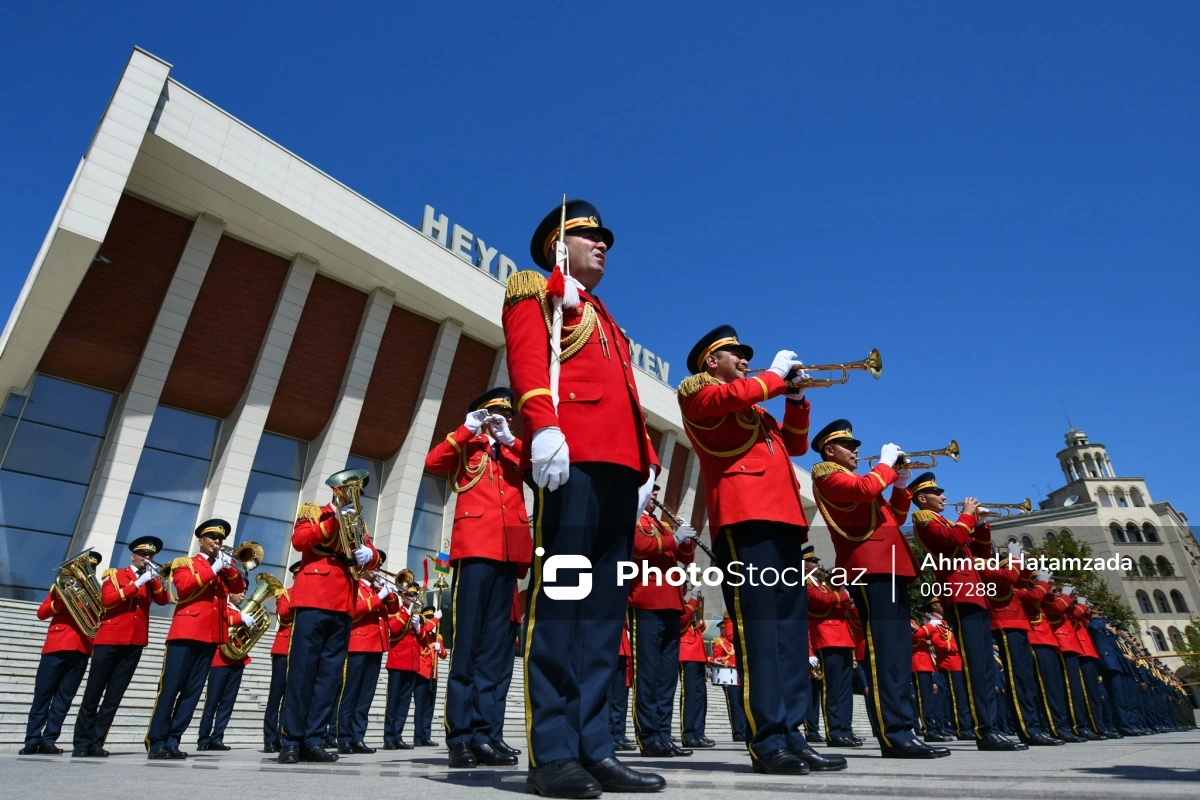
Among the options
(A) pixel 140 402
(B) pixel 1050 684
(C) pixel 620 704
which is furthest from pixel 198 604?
(A) pixel 140 402

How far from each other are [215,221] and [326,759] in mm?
19921

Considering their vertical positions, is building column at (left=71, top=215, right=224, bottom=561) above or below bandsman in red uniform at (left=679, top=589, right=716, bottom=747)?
above

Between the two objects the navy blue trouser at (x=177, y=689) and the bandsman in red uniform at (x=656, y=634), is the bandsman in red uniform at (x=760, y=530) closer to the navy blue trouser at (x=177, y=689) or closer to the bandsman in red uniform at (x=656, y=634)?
the bandsman in red uniform at (x=656, y=634)

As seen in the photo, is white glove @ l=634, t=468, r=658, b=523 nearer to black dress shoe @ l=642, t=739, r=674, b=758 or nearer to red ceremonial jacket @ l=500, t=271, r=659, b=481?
red ceremonial jacket @ l=500, t=271, r=659, b=481

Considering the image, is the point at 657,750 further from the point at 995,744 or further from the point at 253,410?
the point at 253,410

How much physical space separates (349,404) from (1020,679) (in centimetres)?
2040

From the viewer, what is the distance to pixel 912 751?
14.9ft

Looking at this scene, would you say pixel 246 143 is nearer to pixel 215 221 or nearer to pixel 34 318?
pixel 215 221

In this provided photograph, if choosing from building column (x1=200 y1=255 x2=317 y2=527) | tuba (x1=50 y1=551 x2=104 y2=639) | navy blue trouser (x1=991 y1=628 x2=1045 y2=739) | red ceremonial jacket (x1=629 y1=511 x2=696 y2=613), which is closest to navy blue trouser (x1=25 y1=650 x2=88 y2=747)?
tuba (x1=50 y1=551 x2=104 y2=639)

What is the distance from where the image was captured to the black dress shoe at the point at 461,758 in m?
4.29

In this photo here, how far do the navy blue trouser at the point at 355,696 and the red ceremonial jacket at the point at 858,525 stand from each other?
18.6 ft

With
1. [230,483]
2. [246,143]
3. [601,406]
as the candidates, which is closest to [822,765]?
[601,406]

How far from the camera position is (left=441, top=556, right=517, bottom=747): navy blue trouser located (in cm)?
476

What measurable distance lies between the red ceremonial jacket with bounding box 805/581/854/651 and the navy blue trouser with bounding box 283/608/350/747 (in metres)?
6.09
